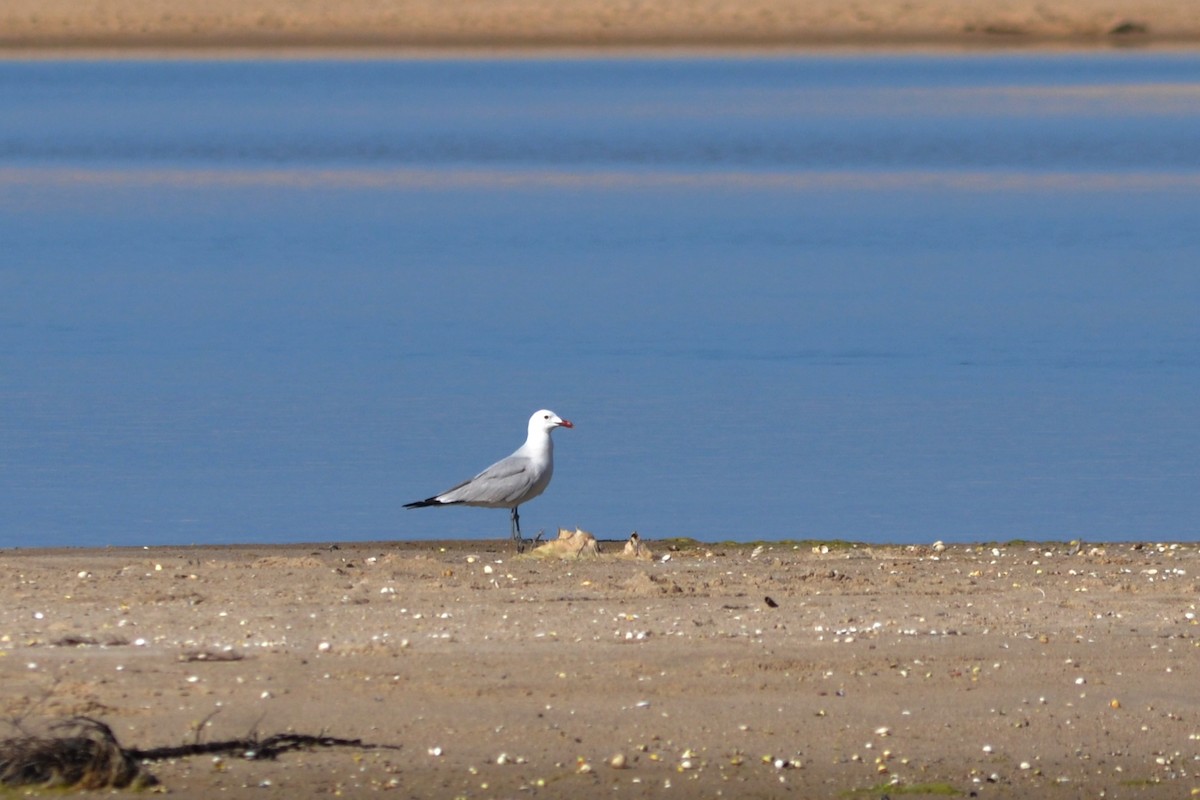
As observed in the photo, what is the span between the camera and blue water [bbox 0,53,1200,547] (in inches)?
410

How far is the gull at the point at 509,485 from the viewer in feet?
31.2

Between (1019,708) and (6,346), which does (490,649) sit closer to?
(1019,708)

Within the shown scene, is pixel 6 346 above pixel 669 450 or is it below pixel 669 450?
above

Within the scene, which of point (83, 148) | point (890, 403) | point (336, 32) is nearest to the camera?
point (890, 403)

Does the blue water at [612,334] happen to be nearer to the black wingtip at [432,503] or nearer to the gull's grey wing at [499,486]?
the black wingtip at [432,503]

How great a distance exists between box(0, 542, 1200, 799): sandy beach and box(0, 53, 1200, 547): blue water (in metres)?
2.10

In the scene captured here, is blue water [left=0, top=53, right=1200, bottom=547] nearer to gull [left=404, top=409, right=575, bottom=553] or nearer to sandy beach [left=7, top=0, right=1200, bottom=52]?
gull [left=404, top=409, right=575, bottom=553]

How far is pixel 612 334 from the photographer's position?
1480cm

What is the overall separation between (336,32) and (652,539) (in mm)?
49063

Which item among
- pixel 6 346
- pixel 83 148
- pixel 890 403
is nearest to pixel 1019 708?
pixel 890 403

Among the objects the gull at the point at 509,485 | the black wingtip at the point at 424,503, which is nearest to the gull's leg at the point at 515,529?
the gull at the point at 509,485

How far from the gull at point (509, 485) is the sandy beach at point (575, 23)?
153ft

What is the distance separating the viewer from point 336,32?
187 ft

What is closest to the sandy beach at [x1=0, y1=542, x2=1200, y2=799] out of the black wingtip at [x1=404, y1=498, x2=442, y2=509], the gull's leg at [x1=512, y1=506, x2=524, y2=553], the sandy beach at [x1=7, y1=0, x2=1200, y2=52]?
the gull's leg at [x1=512, y1=506, x2=524, y2=553]
